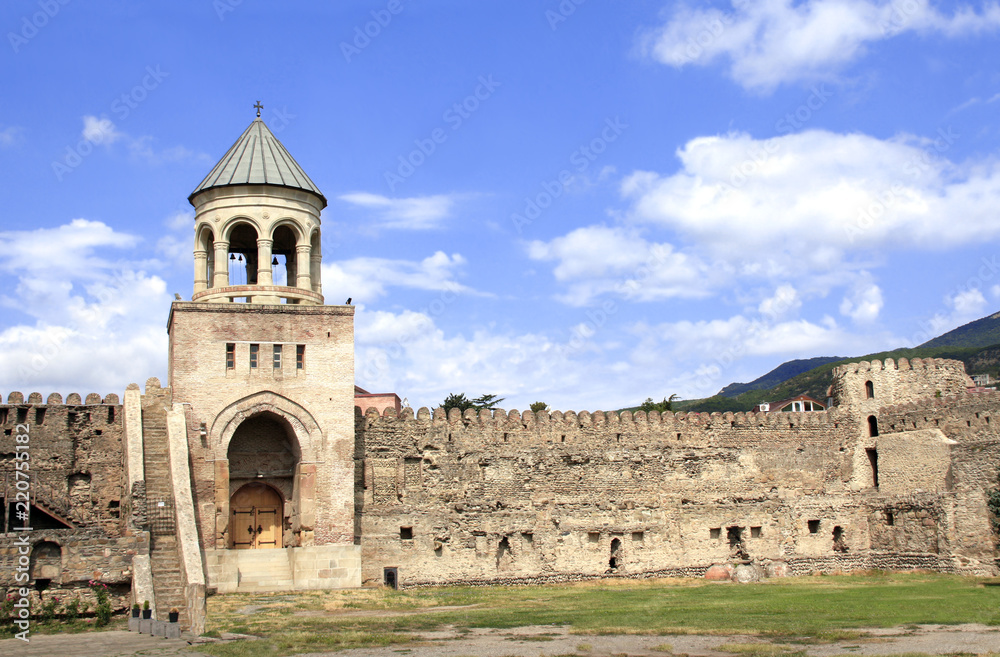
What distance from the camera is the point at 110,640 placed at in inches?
875

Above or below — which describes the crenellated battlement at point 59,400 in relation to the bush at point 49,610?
above

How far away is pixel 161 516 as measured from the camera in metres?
29.1

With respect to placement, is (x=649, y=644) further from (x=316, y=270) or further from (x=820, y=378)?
(x=820, y=378)

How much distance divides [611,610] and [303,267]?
51.9 feet

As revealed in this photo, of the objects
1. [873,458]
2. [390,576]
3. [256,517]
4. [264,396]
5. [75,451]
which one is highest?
[264,396]

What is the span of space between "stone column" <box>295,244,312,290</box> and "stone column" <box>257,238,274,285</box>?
0.98 m

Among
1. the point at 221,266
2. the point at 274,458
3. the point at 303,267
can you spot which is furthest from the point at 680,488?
the point at 221,266

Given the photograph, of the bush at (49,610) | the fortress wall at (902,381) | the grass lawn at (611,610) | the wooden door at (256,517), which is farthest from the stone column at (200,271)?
the fortress wall at (902,381)

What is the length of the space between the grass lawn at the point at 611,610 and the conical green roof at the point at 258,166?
13.8 metres

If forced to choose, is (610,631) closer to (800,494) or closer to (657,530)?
(657,530)

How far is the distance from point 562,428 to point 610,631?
15699 millimetres

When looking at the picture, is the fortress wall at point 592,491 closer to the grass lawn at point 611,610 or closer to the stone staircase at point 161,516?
the grass lawn at point 611,610

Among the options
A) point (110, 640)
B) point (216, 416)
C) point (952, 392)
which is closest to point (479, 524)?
point (216, 416)

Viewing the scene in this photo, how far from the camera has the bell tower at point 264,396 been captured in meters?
32.2
